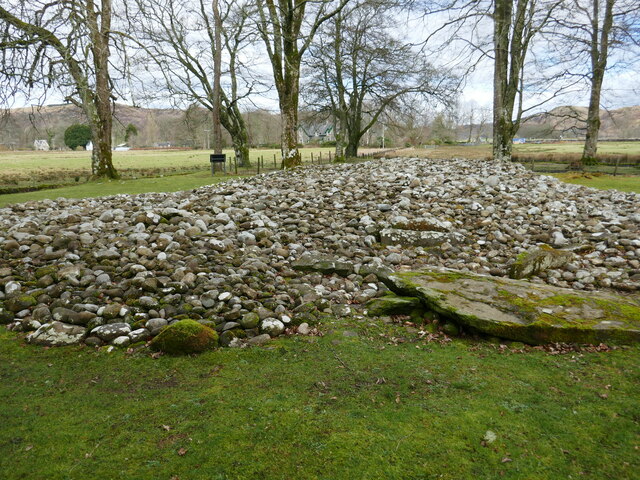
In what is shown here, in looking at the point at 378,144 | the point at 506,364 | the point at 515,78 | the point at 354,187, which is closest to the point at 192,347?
the point at 506,364

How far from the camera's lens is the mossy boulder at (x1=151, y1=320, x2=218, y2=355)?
12.5ft

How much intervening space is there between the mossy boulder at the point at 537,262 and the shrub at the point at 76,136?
81.0m

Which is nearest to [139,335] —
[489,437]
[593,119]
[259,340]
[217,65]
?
[259,340]

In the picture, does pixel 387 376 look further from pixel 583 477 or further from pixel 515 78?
pixel 515 78

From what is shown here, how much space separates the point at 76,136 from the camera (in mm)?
72688

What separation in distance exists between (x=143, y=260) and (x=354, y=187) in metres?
5.84

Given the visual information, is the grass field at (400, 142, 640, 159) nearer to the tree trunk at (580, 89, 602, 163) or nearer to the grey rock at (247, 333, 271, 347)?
the tree trunk at (580, 89, 602, 163)

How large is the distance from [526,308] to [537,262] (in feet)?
6.72

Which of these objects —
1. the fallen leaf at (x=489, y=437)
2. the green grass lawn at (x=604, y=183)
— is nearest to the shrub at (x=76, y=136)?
the green grass lawn at (x=604, y=183)

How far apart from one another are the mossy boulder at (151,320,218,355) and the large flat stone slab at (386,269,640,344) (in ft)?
7.68

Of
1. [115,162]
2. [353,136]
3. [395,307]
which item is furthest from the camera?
[115,162]

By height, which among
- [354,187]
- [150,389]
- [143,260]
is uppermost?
[354,187]

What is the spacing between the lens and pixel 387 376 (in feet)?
11.2

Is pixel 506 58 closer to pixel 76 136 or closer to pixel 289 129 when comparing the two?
pixel 289 129
